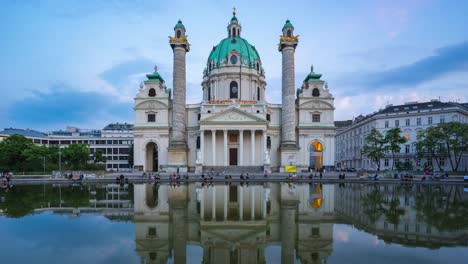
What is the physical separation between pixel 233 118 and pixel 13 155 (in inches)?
1592

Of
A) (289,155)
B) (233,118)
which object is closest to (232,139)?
(233,118)

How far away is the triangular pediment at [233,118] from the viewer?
193ft

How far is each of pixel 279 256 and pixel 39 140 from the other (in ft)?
384

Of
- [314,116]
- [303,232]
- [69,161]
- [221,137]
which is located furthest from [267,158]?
[303,232]

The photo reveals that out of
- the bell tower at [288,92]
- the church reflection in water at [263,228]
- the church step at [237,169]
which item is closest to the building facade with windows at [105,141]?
the church step at [237,169]

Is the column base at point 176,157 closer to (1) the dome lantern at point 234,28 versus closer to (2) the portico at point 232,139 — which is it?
(2) the portico at point 232,139

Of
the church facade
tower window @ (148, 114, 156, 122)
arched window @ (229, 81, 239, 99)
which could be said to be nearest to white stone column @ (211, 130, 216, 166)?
the church facade

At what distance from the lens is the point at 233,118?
59438 mm

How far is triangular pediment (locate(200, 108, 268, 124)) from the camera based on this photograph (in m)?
58.8

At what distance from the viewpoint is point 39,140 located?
106000mm

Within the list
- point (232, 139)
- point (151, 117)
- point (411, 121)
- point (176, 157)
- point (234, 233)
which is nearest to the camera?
point (234, 233)

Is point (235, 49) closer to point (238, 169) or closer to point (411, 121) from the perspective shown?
point (238, 169)

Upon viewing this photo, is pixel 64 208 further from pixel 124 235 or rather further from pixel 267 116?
A: pixel 267 116

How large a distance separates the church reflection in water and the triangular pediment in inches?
1549
